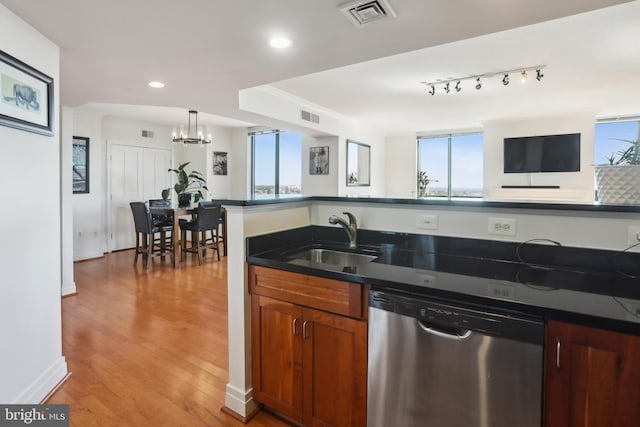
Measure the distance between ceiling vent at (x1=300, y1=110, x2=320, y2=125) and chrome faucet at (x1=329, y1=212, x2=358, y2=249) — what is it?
10.4 feet

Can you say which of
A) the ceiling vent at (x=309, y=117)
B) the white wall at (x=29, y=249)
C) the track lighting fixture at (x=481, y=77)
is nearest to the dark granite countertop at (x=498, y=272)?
the white wall at (x=29, y=249)

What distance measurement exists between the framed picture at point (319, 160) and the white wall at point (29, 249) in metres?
4.22

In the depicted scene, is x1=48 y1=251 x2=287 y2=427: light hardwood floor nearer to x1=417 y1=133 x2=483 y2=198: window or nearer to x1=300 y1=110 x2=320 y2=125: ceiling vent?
x1=300 y1=110 x2=320 y2=125: ceiling vent

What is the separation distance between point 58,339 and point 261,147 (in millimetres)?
6078

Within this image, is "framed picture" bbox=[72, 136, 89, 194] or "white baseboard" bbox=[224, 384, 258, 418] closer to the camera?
"white baseboard" bbox=[224, 384, 258, 418]

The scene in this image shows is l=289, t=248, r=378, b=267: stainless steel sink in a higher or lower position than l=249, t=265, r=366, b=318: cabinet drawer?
higher

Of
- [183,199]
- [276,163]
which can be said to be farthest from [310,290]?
[276,163]

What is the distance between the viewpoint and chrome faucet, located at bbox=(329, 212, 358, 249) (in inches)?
83.6

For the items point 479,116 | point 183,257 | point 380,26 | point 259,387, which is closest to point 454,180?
point 479,116

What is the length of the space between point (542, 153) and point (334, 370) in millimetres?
6163

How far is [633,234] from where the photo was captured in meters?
1.46

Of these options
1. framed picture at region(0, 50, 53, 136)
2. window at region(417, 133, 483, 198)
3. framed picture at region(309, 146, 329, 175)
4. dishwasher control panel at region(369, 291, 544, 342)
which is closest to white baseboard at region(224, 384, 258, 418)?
dishwasher control panel at region(369, 291, 544, 342)

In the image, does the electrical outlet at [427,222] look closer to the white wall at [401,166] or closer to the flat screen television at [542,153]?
the flat screen television at [542,153]

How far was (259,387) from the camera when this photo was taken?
1.89 metres
